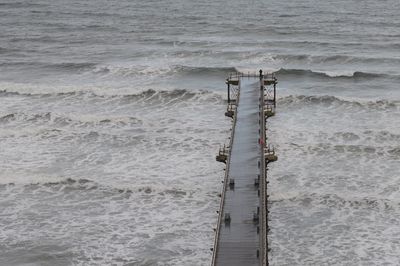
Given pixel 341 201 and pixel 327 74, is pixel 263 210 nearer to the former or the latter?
pixel 341 201

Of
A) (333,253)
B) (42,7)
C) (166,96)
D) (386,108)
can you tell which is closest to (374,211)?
(333,253)

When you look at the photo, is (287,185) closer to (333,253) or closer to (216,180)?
(216,180)

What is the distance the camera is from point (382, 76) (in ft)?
199

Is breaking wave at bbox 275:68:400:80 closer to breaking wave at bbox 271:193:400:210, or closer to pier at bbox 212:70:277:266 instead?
pier at bbox 212:70:277:266

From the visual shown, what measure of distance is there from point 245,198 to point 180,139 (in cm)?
1736

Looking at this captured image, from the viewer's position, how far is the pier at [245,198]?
25547 mm

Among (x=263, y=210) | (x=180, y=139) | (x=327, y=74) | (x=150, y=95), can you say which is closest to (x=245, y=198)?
(x=263, y=210)

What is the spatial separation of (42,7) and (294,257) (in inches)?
3334

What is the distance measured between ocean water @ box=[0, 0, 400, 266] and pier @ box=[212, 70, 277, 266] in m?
3.47

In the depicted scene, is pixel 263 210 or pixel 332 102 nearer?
pixel 263 210

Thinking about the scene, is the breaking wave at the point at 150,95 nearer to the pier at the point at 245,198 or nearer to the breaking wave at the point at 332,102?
the breaking wave at the point at 332,102

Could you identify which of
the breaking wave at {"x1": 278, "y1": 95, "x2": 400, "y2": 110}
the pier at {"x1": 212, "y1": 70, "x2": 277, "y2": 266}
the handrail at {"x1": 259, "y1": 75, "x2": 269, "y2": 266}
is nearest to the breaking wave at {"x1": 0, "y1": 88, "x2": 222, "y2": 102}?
the breaking wave at {"x1": 278, "y1": 95, "x2": 400, "y2": 110}

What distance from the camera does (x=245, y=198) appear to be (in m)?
29.6

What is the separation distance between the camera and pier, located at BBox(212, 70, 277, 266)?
25547 mm
